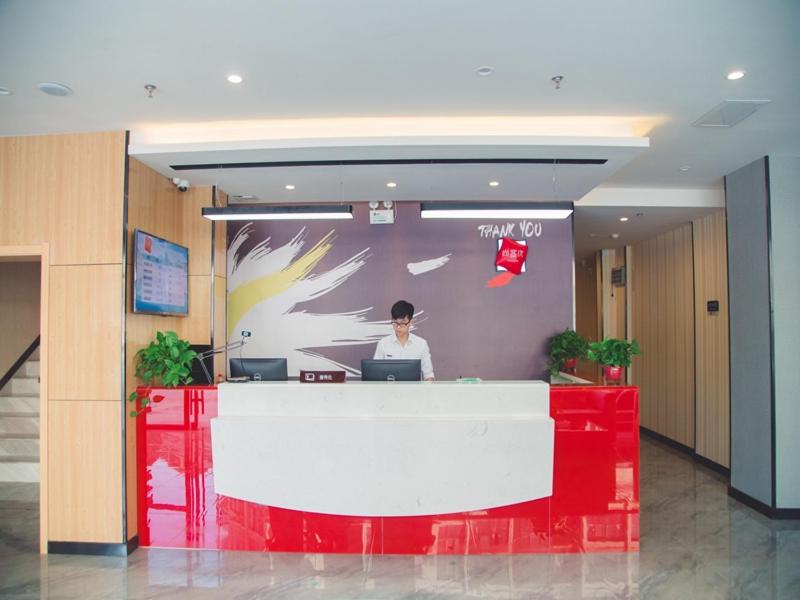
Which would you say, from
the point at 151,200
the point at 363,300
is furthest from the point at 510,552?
the point at 151,200

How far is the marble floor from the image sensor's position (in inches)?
130

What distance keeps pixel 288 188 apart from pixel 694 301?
17.9 feet

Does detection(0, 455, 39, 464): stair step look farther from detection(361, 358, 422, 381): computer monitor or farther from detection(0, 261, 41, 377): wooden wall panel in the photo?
detection(361, 358, 422, 381): computer monitor

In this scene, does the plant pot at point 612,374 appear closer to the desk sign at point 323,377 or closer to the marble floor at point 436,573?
the marble floor at point 436,573

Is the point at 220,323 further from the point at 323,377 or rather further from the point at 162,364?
the point at 323,377

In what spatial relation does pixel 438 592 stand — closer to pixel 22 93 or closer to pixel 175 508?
pixel 175 508

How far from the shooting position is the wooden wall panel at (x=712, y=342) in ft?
20.1

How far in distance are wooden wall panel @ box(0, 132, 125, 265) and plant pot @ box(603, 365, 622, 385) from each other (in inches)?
154

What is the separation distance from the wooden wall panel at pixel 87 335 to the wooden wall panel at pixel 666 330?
681 centimetres

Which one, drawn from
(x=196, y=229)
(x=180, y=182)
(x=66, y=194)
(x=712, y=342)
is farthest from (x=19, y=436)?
(x=712, y=342)

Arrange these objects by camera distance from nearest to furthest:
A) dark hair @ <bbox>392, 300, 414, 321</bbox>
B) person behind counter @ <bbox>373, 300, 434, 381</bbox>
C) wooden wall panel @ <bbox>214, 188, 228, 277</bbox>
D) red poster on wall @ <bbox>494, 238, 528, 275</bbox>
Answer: dark hair @ <bbox>392, 300, 414, 321</bbox> < person behind counter @ <bbox>373, 300, 434, 381</bbox> < wooden wall panel @ <bbox>214, 188, 228, 277</bbox> < red poster on wall @ <bbox>494, 238, 528, 275</bbox>

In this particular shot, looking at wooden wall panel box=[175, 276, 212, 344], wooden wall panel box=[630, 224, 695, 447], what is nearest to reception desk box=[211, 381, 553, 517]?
wooden wall panel box=[175, 276, 212, 344]

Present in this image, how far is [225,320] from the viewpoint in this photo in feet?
18.7

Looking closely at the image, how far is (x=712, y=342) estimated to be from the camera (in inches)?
253
